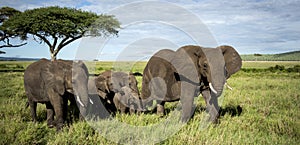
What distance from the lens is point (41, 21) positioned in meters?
27.3

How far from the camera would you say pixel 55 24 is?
27.2 m

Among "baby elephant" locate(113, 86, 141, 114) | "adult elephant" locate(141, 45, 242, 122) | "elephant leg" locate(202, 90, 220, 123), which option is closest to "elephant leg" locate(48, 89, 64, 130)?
"baby elephant" locate(113, 86, 141, 114)

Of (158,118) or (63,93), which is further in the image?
(158,118)

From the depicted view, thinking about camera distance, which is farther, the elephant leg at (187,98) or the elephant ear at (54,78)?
the elephant leg at (187,98)

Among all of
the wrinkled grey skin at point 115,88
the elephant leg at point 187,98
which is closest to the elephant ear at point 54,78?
the wrinkled grey skin at point 115,88

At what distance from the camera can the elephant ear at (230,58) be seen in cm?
707

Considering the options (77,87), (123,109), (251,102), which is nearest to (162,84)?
(123,109)

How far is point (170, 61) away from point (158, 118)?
159 centimetres

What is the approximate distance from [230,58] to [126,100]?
3.37m

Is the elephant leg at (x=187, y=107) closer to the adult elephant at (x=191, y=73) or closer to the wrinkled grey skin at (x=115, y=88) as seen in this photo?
the adult elephant at (x=191, y=73)

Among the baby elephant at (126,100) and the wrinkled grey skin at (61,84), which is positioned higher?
the wrinkled grey skin at (61,84)

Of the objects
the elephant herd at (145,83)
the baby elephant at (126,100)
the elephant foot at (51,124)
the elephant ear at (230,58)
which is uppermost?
the elephant ear at (230,58)

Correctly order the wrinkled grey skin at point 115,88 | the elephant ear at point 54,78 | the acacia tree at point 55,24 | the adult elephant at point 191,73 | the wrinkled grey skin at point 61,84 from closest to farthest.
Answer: the wrinkled grey skin at point 61,84
the elephant ear at point 54,78
the adult elephant at point 191,73
the wrinkled grey skin at point 115,88
the acacia tree at point 55,24

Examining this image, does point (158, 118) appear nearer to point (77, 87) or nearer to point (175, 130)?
point (175, 130)
